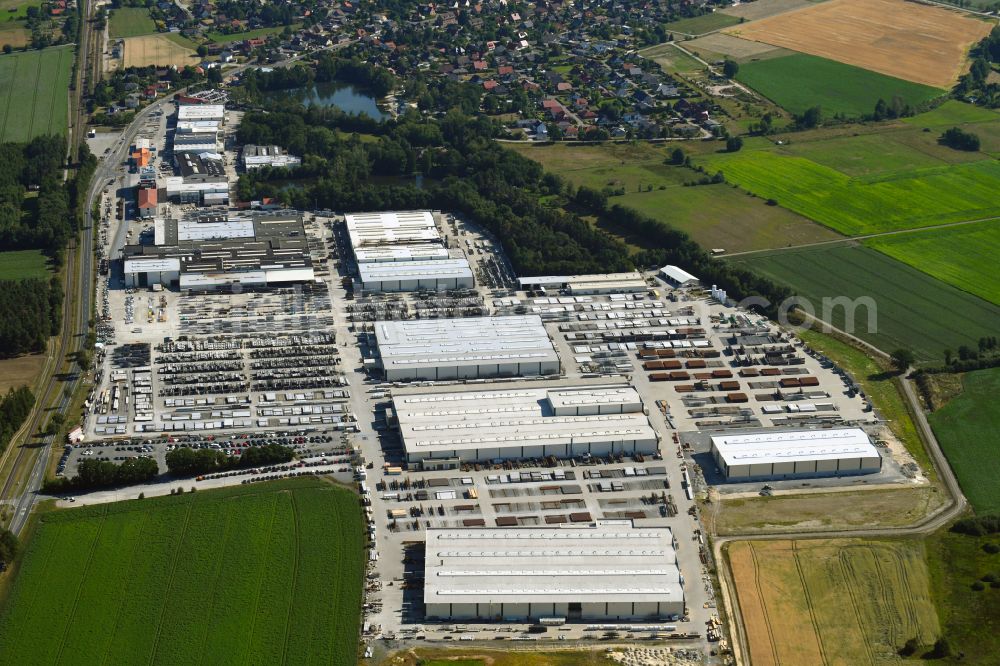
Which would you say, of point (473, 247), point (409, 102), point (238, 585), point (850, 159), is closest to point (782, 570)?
point (238, 585)

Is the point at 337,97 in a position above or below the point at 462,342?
below

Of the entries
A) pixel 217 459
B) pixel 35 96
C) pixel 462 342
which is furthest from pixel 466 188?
pixel 35 96

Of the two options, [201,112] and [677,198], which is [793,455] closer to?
[677,198]

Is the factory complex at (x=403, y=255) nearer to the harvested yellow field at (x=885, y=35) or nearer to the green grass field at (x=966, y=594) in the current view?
the green grass field at (x=966, y=594)

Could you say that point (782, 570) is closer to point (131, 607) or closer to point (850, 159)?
point (131, 607)

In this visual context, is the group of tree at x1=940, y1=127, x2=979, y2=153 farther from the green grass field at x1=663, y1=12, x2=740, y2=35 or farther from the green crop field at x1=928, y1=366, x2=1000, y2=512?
the green crop field at x1=928, y1=366, x2=1000, y2=512

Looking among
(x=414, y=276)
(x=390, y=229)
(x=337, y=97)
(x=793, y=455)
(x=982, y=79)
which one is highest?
(x=982, y=79)
